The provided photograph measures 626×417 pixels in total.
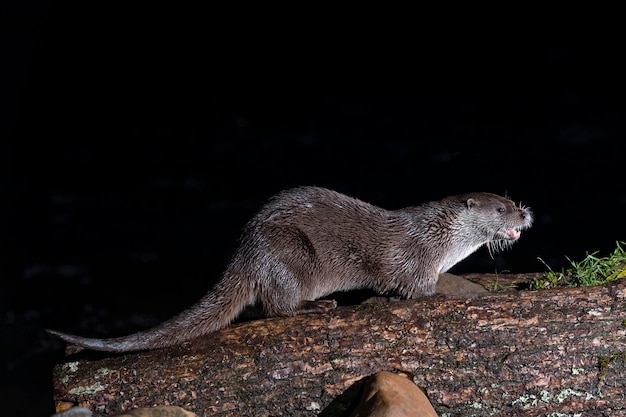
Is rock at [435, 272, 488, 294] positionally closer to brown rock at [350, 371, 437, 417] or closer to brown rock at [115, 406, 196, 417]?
brown rock at [350, 371, 437, 417]

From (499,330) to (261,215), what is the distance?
4.04 feet

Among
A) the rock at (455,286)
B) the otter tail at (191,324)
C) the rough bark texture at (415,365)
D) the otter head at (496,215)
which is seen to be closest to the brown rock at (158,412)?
the rough bark texture at (415,365)

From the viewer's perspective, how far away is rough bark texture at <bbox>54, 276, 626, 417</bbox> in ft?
9.62

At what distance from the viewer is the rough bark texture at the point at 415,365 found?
9.62 feet

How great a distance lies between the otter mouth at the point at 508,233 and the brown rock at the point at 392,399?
1325 millimetres

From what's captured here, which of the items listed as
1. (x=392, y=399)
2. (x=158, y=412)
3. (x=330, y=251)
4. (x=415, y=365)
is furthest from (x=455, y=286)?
(x=158, y=412)

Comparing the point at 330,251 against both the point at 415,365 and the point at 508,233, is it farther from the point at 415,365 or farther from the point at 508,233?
the point at 508,233

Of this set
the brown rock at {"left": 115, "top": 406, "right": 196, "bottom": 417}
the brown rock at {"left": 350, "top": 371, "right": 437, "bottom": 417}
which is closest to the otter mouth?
the brown rock at {"left": 350, "top": 371, "right": 437, "bottom": 417}

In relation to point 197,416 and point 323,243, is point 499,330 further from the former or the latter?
point 197,416

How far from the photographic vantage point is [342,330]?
3066 millimetres

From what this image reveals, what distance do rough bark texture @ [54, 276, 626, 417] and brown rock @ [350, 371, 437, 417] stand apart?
82 millimetres

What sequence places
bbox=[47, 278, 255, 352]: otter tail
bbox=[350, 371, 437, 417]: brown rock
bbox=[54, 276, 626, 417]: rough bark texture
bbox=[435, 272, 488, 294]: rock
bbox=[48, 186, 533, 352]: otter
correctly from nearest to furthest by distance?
bbox=[350, 371, 437, 417]: brown rock < bbox=[54, 276, 626, 417]: rough bark texture < bbox=[47, 278, 255, 352]: otter tail < bbox=[48, 186, 533, 352]: otter < bbox=[435, 272, 488, 294]: rock

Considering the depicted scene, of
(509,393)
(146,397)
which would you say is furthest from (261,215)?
(509,393)

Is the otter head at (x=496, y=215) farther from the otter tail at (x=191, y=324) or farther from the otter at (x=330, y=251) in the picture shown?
the otter tail at (x=191, y=324)
